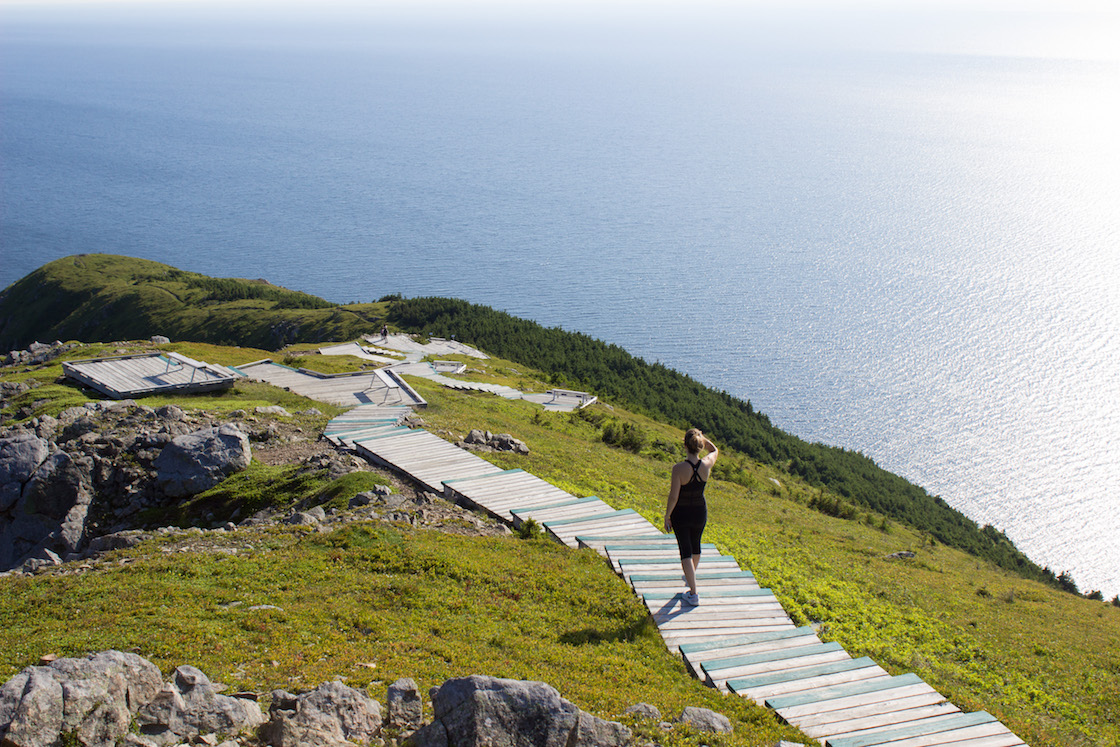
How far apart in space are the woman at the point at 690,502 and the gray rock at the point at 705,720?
3.96 meters

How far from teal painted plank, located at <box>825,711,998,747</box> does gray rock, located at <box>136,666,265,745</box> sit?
7833 millimetres

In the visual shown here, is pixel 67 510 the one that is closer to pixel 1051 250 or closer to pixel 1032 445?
pixel 1032 445

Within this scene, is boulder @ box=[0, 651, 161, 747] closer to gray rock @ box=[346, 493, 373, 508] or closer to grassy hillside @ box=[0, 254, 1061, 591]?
gray rock @ box=[346, 493, 373, 508]

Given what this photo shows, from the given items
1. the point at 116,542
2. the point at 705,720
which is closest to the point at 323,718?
the point at 705,720

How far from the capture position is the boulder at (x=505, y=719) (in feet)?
29.1

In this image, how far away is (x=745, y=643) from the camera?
1355 cm

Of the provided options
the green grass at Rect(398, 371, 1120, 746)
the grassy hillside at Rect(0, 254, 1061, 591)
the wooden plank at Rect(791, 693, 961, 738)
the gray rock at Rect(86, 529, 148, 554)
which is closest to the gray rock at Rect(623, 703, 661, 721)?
the wooden plank at Rect(791, 693, 961, 738)

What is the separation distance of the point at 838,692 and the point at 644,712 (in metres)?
3.59

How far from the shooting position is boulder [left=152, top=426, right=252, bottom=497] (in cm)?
2358

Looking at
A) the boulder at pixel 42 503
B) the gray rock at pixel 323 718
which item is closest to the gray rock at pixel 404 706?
the gray rock at pixel 323 718

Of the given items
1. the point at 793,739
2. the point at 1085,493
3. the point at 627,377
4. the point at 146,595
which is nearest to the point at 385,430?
the point at 146,595

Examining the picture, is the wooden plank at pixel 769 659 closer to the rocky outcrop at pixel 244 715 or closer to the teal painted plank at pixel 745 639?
the teal painted plank at pixel 745 639

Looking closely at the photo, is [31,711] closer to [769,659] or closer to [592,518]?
[769,659]

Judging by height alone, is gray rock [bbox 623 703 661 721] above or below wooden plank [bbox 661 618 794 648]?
above
